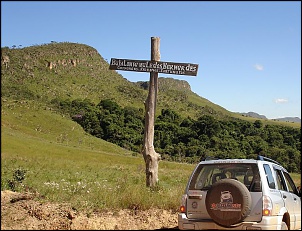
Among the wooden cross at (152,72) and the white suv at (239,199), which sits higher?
the wooden cross at (152,72)

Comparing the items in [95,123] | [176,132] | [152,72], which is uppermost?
[95,123]

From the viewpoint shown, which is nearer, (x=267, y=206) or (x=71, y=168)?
(x=267, y=206)

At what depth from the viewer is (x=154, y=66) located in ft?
41.0

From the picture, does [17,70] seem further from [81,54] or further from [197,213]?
[197,213]

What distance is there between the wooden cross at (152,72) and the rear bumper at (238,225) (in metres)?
4.60

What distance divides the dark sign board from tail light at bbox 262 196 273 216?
5.83 metres

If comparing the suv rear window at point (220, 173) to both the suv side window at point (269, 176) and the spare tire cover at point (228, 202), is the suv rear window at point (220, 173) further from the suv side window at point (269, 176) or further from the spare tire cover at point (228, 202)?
the spare tire cover at point (228, 202)

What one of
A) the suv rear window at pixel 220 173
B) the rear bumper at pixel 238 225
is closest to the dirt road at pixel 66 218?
the rear bumper at pixel 238 225

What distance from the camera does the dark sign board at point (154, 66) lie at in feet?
40.4

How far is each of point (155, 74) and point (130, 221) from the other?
5.15 metres

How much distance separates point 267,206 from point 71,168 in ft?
74.4

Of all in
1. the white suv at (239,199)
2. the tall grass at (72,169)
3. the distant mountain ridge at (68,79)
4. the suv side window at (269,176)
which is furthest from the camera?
the distant mountain ridge at (68,79)

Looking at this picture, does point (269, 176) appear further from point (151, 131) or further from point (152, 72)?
point (152, 72)

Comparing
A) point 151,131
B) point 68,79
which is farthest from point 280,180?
point 68,79
